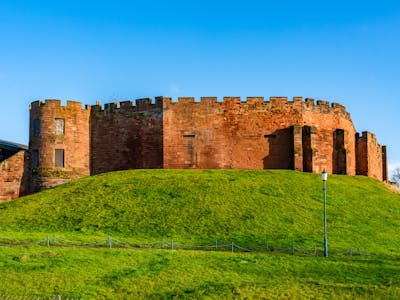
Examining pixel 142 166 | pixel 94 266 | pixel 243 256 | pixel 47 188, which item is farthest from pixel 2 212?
pixel 243 256

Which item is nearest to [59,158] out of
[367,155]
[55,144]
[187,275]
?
[55,144]

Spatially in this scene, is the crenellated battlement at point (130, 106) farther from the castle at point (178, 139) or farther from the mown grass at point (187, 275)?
the mown grass at point (187, 275)

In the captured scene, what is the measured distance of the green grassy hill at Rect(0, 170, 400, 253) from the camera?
31625mm

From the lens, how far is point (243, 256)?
26219 millimetres

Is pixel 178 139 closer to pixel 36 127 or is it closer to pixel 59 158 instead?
Result: pixel 59 158

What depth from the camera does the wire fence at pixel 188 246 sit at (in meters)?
27.8

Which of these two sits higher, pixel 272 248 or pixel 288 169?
pixel 288 169

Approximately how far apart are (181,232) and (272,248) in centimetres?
622

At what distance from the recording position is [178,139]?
157ft

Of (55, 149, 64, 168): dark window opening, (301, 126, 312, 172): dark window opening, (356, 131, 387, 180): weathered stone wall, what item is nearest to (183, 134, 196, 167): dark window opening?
(301, 126, 312, 172): dark window opening

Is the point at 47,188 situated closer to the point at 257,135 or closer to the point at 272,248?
the point at 257,135

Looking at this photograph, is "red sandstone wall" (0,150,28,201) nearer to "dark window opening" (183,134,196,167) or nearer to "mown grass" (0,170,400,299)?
"mown grass" (0,170,400,299)

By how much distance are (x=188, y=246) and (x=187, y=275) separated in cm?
638

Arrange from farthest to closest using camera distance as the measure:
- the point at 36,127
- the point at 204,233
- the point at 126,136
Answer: the point at 126,136, the point at 36,127, the point at 204,233
